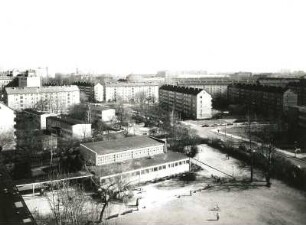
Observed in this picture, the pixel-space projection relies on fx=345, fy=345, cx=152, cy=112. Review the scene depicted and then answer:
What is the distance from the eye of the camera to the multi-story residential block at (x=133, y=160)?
22.1m

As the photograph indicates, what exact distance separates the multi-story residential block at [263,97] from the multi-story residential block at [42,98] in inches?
1074

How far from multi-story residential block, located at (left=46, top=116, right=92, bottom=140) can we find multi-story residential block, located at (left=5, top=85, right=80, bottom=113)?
12.9 meters

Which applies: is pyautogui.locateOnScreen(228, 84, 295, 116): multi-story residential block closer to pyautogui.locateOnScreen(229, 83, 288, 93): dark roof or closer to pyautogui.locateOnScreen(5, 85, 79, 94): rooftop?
pyautogui.locateOnScreen(229, 83, 288, 93): dark roof

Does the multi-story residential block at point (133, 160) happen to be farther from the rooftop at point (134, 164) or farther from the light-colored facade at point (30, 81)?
the light-colored facade at point (30, 81)

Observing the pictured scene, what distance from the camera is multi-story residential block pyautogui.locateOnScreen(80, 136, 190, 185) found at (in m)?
22.1

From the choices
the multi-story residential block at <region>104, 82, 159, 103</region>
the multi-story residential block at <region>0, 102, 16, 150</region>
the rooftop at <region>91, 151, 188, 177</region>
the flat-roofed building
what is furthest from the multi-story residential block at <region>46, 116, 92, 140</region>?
the multi-story residential block at <region>104, 82, 159, 103</region>

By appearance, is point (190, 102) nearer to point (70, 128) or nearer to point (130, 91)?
point (70, 128)

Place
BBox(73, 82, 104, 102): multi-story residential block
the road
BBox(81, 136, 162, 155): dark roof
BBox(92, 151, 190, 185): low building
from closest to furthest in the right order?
BBox(92, 151, 190, 185): low building → BBox(81, 136, 162, 155): dark roof → the road → BBox(73, 82, 104, 102): multi-story residential block

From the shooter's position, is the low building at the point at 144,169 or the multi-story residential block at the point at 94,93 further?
the multi-story residential block at the point at 94,93

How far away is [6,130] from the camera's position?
30.7 m

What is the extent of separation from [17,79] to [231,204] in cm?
6054

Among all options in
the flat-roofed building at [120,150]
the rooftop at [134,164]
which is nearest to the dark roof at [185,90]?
Answer: the flat-roofed building at [120,150]

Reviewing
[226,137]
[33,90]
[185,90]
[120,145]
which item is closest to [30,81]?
[33,90]

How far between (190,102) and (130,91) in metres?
20.5
